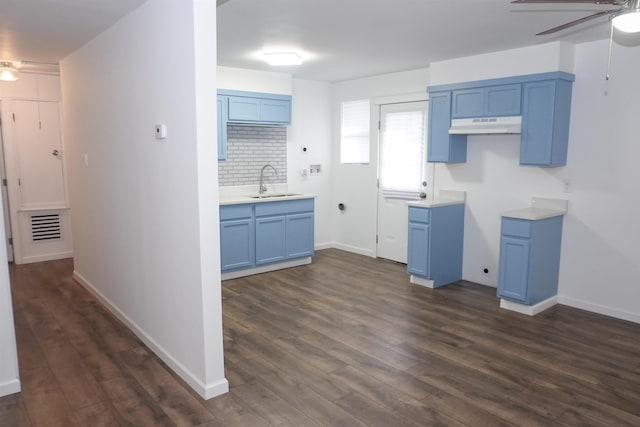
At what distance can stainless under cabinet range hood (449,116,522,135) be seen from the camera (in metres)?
4.38

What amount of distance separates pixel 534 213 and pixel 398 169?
2059 millimetres

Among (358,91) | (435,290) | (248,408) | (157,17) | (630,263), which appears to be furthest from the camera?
(358,91)

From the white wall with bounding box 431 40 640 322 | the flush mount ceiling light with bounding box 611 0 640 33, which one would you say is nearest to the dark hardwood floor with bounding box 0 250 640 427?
the white wall with bounding box 431 40 640 322

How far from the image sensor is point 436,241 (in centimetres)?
491

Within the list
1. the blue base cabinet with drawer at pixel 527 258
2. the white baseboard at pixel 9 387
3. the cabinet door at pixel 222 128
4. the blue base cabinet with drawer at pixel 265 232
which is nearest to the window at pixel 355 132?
the blue base cabinet with drawer at pixel 265 232

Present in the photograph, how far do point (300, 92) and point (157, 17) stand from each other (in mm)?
3659

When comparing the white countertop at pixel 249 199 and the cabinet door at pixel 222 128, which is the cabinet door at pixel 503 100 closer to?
the white countertop at pixel 249 199

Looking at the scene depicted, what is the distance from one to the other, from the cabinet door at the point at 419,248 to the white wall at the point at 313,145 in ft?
6.77

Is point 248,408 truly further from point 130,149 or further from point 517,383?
point 130,149

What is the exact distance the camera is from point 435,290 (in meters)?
4.93

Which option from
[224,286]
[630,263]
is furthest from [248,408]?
[630,263]

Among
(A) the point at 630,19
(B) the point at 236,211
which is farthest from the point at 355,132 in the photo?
(A) the point at 630,19

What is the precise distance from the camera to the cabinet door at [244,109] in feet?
18.0

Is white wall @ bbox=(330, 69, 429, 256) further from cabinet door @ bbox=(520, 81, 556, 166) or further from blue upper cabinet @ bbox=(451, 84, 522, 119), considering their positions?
cabinet door @ bbox=(520, 81, 556, 166)
